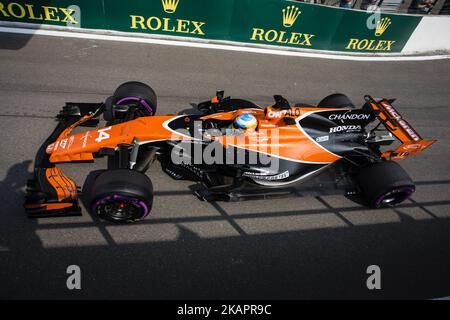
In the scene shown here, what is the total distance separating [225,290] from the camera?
4.06m

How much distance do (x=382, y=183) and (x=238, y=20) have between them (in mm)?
6720

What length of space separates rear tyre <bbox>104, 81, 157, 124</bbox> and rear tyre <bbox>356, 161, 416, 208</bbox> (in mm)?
3828

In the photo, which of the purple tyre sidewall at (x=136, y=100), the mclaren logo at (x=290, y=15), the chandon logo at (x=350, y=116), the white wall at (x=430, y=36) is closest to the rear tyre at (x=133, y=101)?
the purple tyre sidewall at (x=136, y=100)

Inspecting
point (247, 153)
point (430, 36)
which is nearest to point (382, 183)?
point (247, 153)

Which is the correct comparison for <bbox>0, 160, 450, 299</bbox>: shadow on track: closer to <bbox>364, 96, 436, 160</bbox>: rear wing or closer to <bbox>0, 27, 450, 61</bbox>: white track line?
<bbox>364, 96, 436, 160</bbox>: rear wing

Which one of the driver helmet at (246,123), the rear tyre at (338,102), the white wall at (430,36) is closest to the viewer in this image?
the driver helmet at (246,123)

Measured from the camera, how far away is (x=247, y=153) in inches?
191

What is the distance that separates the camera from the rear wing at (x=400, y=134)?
5.09m

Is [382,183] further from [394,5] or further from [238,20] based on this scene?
[394,5]

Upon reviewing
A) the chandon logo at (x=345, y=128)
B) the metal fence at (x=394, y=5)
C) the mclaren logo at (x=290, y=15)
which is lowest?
the chandon logo at (x=345, y=128)

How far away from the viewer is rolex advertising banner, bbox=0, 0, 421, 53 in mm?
8523

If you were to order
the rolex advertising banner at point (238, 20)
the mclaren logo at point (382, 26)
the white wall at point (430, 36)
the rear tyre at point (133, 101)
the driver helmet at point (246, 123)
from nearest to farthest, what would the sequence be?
the driver helmet at point (246, 123), the rear tyre at point (133, 101), the rolex advertising banner at point (238, 20), the mclaren logo at point (382, 26), the white wall at point (430, 36)

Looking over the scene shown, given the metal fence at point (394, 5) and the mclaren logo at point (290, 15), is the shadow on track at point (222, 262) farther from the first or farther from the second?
the metal fence at point (394, 5)

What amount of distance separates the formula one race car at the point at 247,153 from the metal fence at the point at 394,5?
723cm
